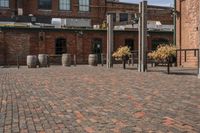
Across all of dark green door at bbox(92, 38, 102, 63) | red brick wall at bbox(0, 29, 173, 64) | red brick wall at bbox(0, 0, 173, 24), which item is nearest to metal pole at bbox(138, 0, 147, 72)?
red brick wall at bbox(0, 29, 173, 64)

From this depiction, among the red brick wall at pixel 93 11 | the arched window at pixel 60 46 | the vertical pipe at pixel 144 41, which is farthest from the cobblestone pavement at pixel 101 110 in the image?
the red brick wall at pixel 93 11

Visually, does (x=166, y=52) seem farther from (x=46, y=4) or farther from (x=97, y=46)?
(x=46, y=4)

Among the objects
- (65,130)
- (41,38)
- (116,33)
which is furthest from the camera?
(116,33)

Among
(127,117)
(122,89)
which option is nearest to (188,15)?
(122,89)

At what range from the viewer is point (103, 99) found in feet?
33.6

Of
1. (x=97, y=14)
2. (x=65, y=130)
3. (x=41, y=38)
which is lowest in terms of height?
(x=65, y=130)

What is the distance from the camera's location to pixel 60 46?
41.8m

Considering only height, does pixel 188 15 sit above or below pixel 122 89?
above

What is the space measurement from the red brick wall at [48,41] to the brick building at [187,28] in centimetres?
1655

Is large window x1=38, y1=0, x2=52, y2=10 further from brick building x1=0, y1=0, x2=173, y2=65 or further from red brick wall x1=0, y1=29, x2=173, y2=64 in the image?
red brick wall x1=0, y1=29, x2=173, y2=64

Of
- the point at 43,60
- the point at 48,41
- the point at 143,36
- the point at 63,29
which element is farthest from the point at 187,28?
the point at 48,41

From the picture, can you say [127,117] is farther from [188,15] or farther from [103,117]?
[188,15]

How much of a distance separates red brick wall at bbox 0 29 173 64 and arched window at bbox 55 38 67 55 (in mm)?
334

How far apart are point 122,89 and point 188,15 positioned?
14.7 meters
